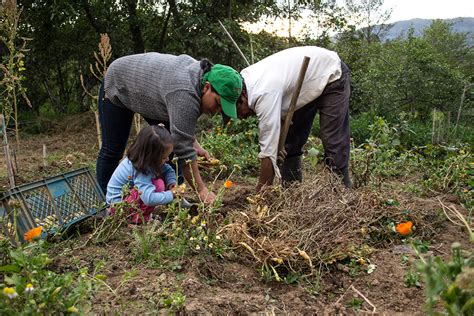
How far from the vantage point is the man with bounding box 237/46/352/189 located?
2.53 metres

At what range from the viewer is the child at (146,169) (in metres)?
2.69

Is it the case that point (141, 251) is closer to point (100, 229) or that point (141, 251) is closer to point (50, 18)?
point (100, 229)

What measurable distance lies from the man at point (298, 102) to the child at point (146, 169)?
52 centimetres

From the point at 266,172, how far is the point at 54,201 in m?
1.26

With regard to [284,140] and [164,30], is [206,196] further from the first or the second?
[164,30]

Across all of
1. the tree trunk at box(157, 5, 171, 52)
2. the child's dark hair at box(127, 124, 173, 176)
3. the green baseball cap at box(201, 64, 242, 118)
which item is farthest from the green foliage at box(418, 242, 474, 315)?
the tree trunk at box(157, 5, 171, 52)

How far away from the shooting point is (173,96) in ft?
8.02

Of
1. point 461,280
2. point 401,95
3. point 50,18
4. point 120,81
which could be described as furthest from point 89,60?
point 461,280

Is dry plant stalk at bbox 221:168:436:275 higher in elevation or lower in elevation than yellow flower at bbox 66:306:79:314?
lower

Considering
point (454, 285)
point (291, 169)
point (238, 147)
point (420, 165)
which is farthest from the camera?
point (238, 147)

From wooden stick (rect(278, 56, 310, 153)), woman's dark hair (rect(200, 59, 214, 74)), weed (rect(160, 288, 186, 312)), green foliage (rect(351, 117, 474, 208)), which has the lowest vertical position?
green foliage (rect(351, 117, 474, 208))

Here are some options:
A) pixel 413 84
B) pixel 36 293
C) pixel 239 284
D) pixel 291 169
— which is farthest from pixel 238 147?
pixel 413 84

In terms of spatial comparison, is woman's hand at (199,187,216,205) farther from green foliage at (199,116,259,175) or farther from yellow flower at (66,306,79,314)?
green foliage at (199,116,259,175)

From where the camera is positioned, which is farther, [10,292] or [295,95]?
[295,95]
